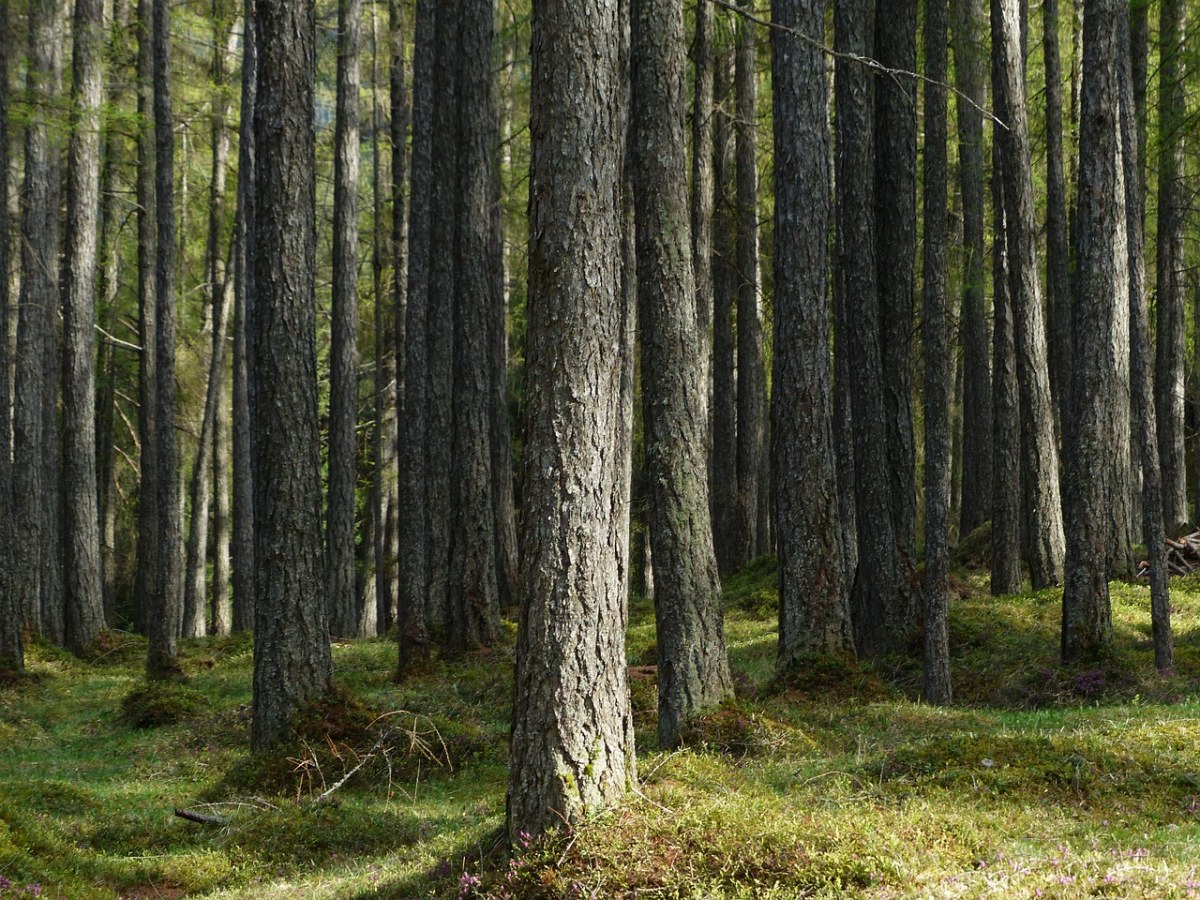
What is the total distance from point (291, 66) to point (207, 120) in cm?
1854

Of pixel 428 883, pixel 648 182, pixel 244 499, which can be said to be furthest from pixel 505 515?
pixel 428 883

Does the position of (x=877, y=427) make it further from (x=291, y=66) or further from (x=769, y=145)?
(x=769, y=145)

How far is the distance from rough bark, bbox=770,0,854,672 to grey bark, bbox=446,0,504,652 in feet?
17.2

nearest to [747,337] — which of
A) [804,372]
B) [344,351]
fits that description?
[344,351]

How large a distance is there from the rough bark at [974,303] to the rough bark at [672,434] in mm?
10550

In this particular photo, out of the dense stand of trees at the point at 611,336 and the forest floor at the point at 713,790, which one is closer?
the forest floor at the point at 713,790

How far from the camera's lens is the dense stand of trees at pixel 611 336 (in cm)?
638

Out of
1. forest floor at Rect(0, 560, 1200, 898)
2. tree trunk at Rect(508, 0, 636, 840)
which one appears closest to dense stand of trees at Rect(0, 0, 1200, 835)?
tree trunk at Rect(508, 0, 636, 840)

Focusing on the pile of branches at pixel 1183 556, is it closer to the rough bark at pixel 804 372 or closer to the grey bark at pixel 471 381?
Answer: the rough bark at pixel 804 372

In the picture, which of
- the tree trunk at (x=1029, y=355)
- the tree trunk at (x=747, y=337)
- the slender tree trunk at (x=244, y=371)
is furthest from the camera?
the tree trunk at (x=747, y=337)

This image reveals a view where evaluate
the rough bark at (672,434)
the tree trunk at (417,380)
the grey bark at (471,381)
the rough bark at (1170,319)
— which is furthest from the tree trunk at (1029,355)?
the tree trunk at (417,380)

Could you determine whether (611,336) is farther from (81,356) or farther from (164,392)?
(81,356)

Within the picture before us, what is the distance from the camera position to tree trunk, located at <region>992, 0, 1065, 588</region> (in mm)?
15383

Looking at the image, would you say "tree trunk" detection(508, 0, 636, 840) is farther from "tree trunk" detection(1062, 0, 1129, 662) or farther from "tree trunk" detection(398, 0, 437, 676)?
"tree trunk" detection(398, 0, 437, 676)
